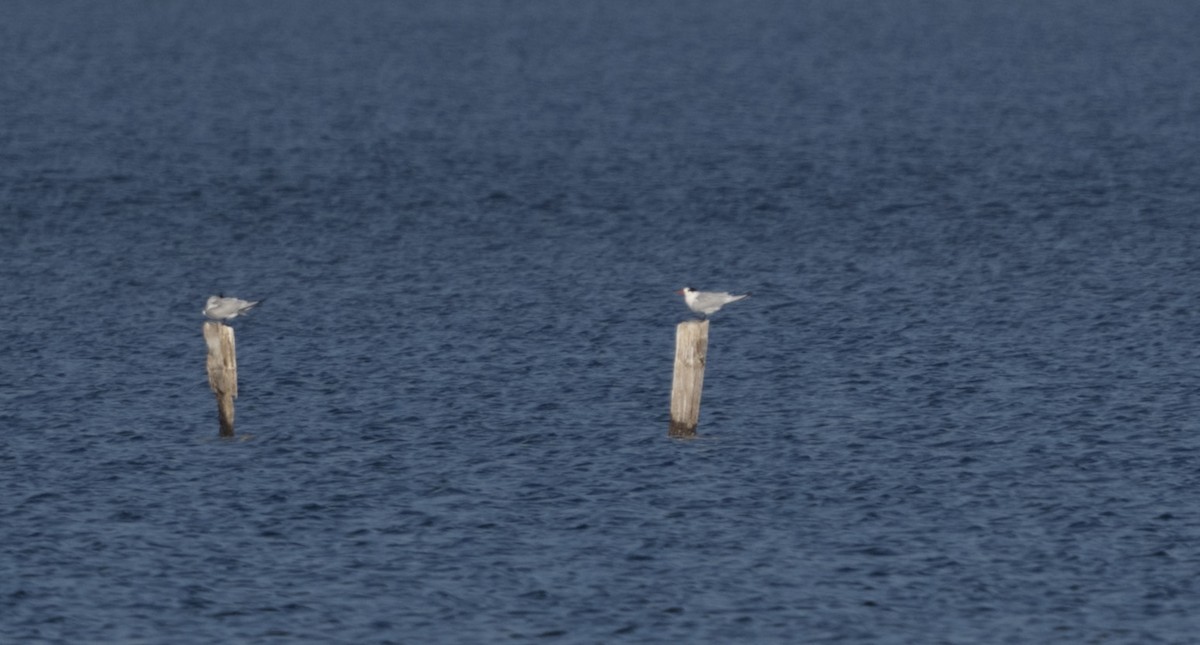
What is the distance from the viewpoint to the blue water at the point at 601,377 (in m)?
31.8

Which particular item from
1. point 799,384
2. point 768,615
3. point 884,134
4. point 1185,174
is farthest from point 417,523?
point 884,134

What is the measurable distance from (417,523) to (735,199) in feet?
130

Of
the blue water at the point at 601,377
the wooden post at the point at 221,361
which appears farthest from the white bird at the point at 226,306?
the blue water at the point at 601,377

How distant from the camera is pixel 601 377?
46.7 m

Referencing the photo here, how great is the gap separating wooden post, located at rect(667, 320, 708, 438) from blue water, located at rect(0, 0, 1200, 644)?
688mm

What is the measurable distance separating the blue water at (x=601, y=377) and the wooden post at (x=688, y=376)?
0.69m

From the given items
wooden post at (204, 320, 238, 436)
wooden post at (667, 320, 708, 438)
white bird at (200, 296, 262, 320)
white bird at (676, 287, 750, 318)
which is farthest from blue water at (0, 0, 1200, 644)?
white bird at (676, 287, 750, 318)

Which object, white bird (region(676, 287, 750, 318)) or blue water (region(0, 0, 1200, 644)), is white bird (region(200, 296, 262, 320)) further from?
white bird (region(676, 287, 750, 318))

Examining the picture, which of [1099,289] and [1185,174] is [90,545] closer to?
[1099,289]

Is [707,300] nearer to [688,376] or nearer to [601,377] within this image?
[688,376]

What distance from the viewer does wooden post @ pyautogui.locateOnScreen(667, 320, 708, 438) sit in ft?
129

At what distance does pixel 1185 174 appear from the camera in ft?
255

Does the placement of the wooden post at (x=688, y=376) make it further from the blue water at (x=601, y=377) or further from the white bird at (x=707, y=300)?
the white bird at (x=707, y=300)

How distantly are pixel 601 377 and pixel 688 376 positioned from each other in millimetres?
7058
